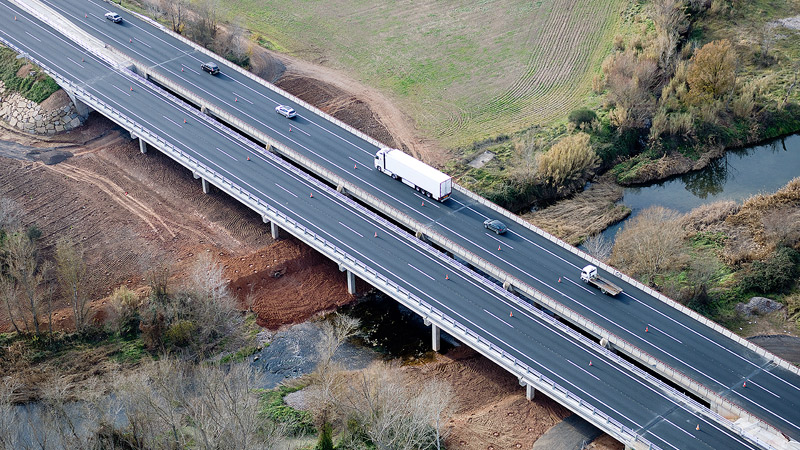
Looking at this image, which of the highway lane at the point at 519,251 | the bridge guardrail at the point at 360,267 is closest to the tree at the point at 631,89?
the highway lane at the point at 519,251

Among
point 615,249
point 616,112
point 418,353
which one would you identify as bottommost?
point 418,353

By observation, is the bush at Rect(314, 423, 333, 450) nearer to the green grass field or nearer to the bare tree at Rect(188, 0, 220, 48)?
the green grass field

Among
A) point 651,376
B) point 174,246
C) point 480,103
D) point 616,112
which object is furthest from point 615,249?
point 174,246

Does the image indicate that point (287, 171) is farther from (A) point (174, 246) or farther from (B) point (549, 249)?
(B) point (549, 249)

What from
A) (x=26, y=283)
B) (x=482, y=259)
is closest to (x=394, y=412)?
(x=482, y=259)

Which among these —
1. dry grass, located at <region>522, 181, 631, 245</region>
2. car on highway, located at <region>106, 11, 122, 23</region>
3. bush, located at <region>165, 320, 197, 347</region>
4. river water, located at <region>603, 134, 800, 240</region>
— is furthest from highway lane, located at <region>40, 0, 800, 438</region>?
bush, located at <region>165, 320, 197, 347</region>
